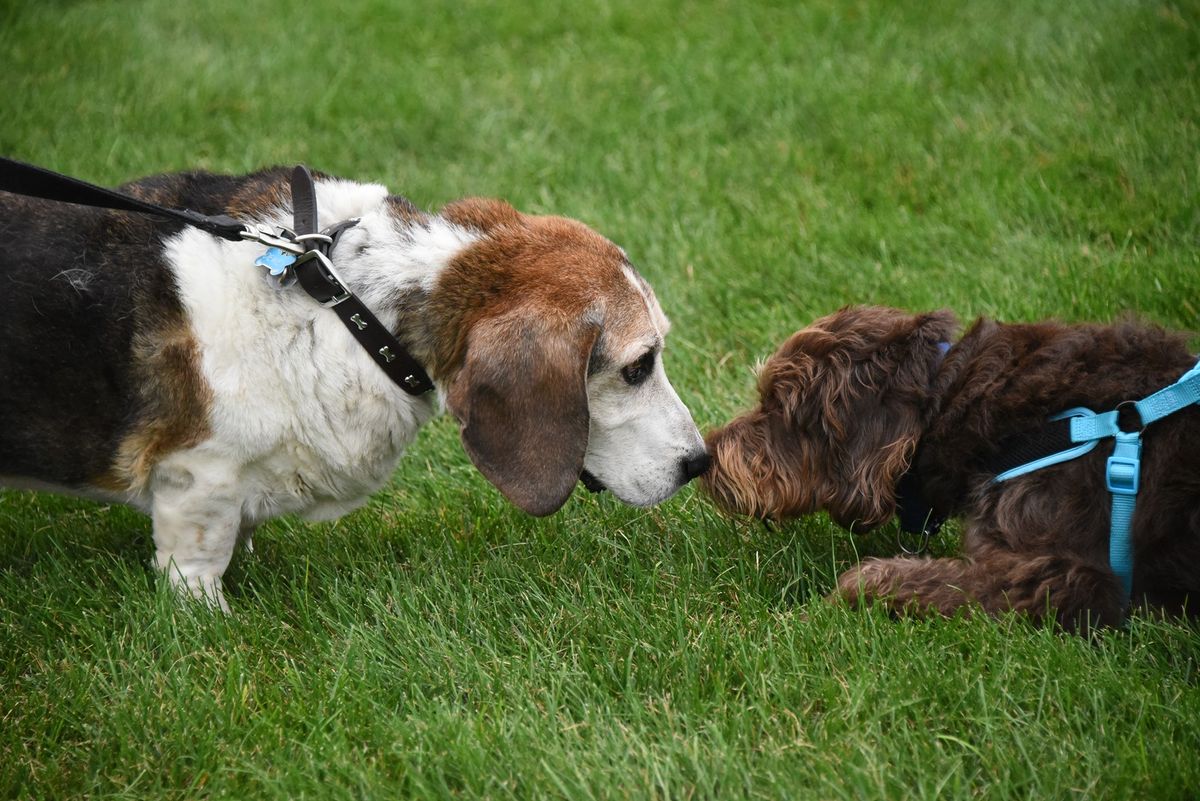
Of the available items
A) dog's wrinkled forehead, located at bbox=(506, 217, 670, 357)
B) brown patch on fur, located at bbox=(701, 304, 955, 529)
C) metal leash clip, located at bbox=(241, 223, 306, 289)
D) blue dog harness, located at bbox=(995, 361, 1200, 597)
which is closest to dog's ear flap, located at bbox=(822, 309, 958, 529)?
brown patch on fur, located at bbox=(701, 304, 955, 529)

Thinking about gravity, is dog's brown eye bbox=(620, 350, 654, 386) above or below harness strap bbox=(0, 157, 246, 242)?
below

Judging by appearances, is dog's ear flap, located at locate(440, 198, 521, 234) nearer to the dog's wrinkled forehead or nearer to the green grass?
the dog's wrinkled forehead

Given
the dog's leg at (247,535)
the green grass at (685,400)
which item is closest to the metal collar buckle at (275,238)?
the dog's leg at (247,535)

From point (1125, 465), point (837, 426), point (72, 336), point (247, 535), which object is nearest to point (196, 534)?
point (247, 535)

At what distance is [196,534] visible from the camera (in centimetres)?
355

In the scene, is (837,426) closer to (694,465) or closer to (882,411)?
(882,411)

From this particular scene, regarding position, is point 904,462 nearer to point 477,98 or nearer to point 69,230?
point 69,230

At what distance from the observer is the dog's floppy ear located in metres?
3.27

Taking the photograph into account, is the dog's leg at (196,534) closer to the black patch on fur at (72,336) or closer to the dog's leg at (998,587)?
the black patch on fur at (72,336)

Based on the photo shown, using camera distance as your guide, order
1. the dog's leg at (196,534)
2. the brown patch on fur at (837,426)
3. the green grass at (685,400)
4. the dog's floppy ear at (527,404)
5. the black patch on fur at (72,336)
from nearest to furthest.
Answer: the green grass at (685,400), the dog's floppy ear at (527,404), the black patch on fur at (72,336), the dog's leg at (196,534), the brown patch on fur at (837,426)

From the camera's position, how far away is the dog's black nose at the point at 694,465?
11.9 ft

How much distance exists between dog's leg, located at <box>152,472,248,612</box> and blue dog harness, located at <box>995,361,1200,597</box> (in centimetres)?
241

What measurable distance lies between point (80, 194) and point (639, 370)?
5.57 feet

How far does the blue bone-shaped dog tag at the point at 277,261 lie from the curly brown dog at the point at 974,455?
1476 millimetres
